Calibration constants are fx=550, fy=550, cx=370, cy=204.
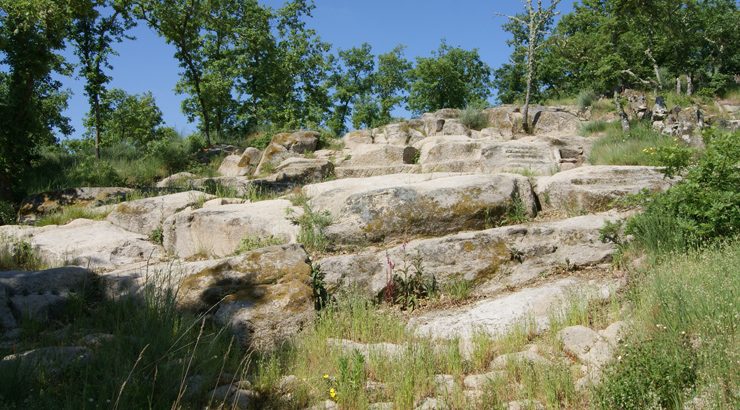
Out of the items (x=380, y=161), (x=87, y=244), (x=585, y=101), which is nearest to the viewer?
(x=87, y=244)

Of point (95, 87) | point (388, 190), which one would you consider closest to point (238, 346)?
point (388, 190)

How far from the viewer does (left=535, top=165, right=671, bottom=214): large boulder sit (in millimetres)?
8055

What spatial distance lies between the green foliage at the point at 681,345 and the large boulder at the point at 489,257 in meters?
1.82

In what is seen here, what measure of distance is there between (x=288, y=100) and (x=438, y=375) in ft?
94.1

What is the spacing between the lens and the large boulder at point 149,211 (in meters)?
9.81

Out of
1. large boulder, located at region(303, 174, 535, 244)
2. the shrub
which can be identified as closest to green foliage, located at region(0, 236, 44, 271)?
large boulder, located at region(303, 174, 535, 244)

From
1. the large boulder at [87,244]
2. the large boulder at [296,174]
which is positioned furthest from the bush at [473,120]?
the large boulder at [87,244]

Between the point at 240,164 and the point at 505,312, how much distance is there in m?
12.5

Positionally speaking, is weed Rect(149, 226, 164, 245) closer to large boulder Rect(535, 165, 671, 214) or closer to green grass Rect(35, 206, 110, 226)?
green grass Rect(35, 206, 110, 226)

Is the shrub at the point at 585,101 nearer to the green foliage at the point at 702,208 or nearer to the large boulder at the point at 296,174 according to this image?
the large boulder at the point at 296,174

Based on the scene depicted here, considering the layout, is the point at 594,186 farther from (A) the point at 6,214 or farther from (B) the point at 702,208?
(A) the point at 6,214

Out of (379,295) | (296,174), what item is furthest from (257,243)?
(296,174)

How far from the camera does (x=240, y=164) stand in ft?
55.4

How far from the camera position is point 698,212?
6.00 meters
